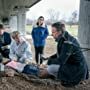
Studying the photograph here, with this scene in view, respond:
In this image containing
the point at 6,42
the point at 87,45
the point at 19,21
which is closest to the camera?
the point at 87,45

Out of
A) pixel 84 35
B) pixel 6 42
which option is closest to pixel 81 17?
pixel 84 35

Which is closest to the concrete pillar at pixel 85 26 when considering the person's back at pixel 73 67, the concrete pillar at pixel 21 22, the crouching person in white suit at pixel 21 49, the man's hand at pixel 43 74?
the crouching person in white suit at pixel 21 49

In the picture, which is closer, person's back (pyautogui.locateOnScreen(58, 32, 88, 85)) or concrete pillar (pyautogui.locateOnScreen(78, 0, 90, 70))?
person's back (pyautogui.locateOnScreen(58, 32, 88, 85))

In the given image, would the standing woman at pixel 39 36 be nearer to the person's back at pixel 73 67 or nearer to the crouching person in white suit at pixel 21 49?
the crouching person in white suit at pixel 21 49

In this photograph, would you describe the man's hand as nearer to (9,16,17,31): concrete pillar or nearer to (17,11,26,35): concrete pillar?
(17,11,26,35): concrete pillar

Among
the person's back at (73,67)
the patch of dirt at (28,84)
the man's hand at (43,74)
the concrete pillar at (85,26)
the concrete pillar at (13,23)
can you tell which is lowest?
the concrete pillar at (13,23)

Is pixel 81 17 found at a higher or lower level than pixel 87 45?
higher

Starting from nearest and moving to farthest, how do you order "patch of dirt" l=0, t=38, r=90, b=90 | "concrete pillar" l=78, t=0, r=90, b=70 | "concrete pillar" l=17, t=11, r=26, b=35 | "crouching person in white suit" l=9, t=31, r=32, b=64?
"patch of dirt" l=0, t=38, r=90, b=90 → "concrete pillar" l=78, t=0, r=90, b=70 → "crouching person in white suit" l=9, t=31, r=32, b=64 → "concrete pillar" l=17, t=11, r=26, b=35

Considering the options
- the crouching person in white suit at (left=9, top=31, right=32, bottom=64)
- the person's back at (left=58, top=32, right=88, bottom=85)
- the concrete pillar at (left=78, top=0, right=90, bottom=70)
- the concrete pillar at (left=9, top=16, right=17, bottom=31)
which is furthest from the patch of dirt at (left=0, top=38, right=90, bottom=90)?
the concrete pillar at (left=9, top=16, right=17, bottom=31)

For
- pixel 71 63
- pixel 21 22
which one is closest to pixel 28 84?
pixel 71 63

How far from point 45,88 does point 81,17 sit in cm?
261

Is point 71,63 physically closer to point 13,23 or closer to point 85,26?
point 85,26

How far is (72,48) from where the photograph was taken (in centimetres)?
554

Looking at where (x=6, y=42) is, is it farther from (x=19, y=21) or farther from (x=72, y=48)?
(x=19, y=21)
